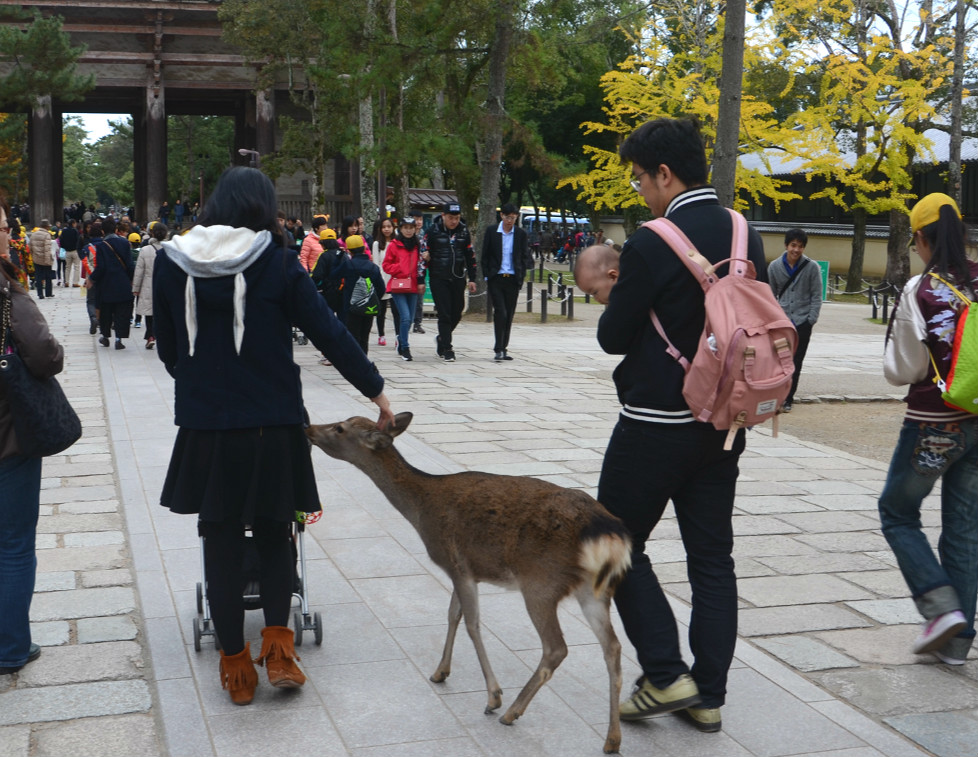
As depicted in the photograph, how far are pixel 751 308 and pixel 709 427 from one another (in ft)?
1.29

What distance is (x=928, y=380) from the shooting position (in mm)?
4355

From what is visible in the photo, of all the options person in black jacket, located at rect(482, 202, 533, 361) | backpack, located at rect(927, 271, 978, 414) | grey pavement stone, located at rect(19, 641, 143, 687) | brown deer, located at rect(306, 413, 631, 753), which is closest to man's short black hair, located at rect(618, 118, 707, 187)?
brown deer, located at rect(306, 413, 631, 753)

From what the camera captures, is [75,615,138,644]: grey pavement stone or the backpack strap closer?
the backpack strap

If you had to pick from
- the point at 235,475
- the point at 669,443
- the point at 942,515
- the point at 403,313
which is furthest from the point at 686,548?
the point at 403,313

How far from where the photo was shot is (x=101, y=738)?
3.61 meters

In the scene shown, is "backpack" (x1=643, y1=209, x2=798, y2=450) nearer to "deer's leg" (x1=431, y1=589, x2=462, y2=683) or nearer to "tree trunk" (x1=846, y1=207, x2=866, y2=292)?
"deer's leg" (x1=431, y1=589, x2=462, y2=683)

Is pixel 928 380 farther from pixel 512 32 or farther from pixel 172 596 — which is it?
pixel 512 32

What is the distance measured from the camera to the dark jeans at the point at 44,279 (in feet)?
81.6

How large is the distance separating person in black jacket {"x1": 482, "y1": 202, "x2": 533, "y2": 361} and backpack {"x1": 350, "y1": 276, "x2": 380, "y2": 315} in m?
1.57

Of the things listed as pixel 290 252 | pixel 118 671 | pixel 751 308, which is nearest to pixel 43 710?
pixel 118 671

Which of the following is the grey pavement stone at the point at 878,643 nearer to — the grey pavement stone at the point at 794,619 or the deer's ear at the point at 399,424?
the grey pavement stone at the point at 794,619

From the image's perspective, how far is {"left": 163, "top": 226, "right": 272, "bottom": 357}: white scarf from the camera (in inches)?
146

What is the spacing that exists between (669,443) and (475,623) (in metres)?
0.90

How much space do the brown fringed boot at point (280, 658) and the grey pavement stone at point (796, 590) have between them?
2.19 metres
